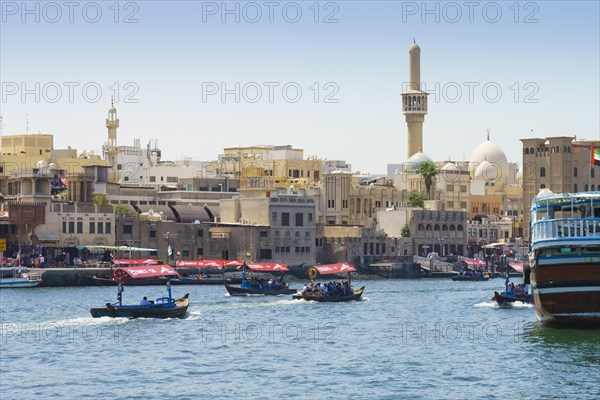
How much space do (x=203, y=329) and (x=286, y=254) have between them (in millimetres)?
80018

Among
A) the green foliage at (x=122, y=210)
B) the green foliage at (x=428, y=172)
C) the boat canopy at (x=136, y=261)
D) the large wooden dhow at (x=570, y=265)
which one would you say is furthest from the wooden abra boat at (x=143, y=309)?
the green foliage at (x=428, y=172)

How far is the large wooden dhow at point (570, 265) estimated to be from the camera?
69438 mm

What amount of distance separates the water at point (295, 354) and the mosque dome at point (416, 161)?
102434mm

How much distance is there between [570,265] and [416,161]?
417ft

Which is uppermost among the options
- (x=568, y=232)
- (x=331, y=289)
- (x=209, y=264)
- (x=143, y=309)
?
(x=568, y=232)

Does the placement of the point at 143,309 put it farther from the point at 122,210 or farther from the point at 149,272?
the point at 122,210

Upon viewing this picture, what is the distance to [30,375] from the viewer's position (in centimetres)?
5600

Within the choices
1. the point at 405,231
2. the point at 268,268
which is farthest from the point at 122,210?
the point at 405,231

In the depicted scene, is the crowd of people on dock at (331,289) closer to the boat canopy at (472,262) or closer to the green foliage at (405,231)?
the boat canopy at (472,262)

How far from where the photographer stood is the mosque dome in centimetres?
19600

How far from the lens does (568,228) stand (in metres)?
70.1

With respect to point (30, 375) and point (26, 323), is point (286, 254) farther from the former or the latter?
point (30, 375)

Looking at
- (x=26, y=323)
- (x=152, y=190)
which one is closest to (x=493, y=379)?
(x=26, y=323)

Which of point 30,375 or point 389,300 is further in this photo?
point 389,300
